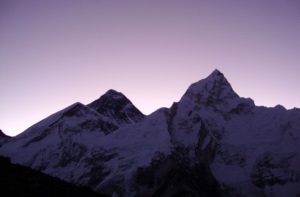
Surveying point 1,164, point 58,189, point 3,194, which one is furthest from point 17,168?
point 3,194

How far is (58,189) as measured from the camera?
45750mm

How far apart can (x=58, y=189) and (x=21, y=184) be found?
4.40m

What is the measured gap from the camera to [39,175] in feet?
163

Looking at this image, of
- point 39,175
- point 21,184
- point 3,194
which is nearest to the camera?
point 3,194

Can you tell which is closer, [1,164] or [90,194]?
[1,164]

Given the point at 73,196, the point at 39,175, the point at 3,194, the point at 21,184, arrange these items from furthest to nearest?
the point at 39,175
the point at 73,196
the point at 21,184
the point at 3,194

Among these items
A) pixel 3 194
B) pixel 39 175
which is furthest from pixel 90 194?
pixel 3 194

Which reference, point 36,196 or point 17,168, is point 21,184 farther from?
point 17,168

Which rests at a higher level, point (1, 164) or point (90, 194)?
point (1, 164)

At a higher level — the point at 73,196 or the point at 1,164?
the point at 1,164

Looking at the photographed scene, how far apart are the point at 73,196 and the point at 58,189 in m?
1.44

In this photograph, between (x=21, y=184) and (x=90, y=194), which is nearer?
(x=21, y=184)

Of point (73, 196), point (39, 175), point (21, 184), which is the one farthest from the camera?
point (39, 175)

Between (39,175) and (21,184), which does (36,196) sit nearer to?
(21,184)
